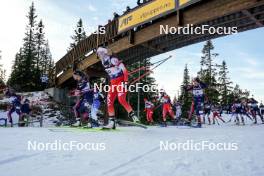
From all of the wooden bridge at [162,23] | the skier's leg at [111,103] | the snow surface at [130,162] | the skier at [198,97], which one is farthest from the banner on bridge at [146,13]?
the snow surface at [130,162]

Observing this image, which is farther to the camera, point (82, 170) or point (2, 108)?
point (2, 108)

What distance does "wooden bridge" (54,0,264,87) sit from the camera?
11.1 metres

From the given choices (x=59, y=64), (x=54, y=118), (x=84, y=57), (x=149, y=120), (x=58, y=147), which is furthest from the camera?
(x=59, y=64)

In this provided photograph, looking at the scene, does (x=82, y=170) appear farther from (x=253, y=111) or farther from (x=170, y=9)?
(x=253, y=111)

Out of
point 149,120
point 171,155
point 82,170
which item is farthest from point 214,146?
point 149,120

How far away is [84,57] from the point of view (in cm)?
2272

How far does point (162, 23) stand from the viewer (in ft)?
45.7

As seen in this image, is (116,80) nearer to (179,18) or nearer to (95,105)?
(95,105)

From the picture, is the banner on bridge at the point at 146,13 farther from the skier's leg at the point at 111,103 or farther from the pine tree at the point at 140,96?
the skier's leg at the point at 111,103

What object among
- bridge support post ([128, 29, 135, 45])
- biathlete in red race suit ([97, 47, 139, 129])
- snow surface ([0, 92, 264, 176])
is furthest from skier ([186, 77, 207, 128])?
snow surface ([0, 92, 264, 176])

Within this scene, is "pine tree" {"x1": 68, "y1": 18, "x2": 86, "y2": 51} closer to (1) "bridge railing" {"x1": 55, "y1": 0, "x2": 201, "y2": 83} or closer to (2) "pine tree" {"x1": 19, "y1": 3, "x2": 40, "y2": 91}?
(2) "pine tree" {"x1": 19, "y1": 3, "x2": 40, "y2": 91}

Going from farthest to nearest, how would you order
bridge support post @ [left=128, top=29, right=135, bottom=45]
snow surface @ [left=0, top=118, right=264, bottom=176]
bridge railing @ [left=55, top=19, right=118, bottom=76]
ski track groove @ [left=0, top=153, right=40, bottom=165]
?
bridge railing @ [left=55, top=19, right=118, bottom=76] → bridge support post @ [left=128, top=29, right=135, bottom=45] → ski track groove @ [left=0, top=153, right=40, bottom=165] → snow surface @ [left=0, top=118, right=264, bottom=176]

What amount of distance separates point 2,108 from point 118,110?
1041 cm

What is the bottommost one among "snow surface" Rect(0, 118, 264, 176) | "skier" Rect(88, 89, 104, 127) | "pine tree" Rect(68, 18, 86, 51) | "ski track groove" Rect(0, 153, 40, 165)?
"snow surface" Rect(0, 118, 264, 176)
